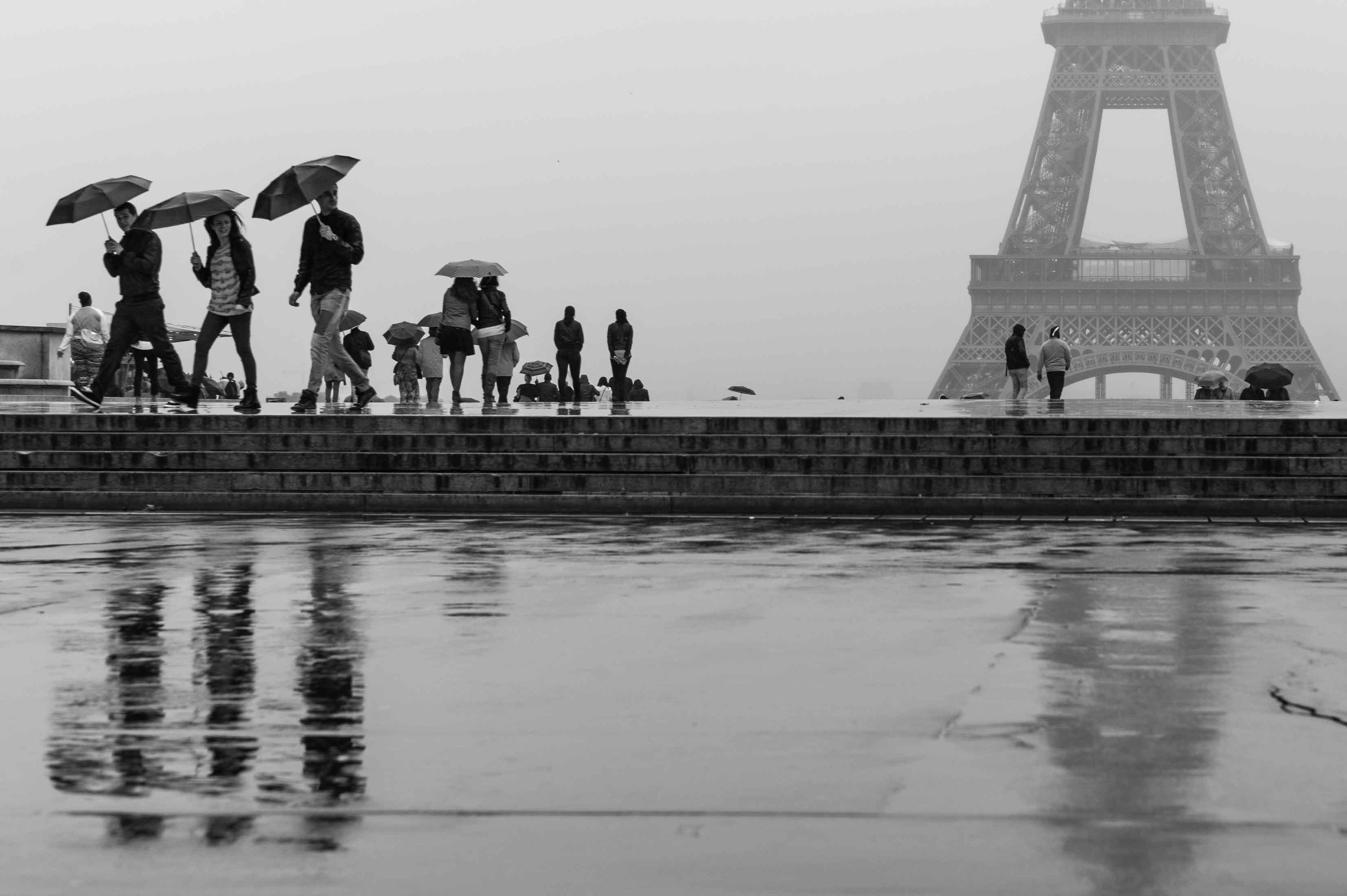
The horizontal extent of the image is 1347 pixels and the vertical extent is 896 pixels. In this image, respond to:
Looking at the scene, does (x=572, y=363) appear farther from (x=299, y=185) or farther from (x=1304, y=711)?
(x=1304, y=711)

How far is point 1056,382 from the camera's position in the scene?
30938 millimetres

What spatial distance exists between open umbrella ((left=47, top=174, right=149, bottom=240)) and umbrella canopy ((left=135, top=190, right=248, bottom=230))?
263 millimetres

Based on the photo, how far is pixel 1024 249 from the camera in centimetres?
7894

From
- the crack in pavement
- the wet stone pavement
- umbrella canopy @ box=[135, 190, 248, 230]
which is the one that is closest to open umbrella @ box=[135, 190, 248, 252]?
umbrella canopy @ box=[135, 190, 248, 230]

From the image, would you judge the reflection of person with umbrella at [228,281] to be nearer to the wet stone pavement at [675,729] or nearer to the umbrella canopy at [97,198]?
the umbrella canopy at [97,198]

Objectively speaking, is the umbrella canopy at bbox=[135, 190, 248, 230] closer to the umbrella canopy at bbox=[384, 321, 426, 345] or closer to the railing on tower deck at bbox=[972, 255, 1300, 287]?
the umbrella canopy at bbox=[384, 321, 426, 345]

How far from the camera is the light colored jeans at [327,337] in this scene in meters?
15.9

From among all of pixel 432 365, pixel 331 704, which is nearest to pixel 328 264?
pixel 432 365

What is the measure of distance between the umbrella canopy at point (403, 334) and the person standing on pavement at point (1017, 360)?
1041cm

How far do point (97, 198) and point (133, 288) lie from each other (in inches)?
89.3

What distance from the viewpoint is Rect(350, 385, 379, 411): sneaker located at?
17922 mm

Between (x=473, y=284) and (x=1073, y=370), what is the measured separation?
56741 mm

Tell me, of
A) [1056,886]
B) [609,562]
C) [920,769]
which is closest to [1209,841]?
[1056,886]

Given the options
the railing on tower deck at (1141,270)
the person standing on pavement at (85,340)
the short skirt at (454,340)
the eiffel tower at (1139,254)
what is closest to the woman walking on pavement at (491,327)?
the short skirt at (454,340)
